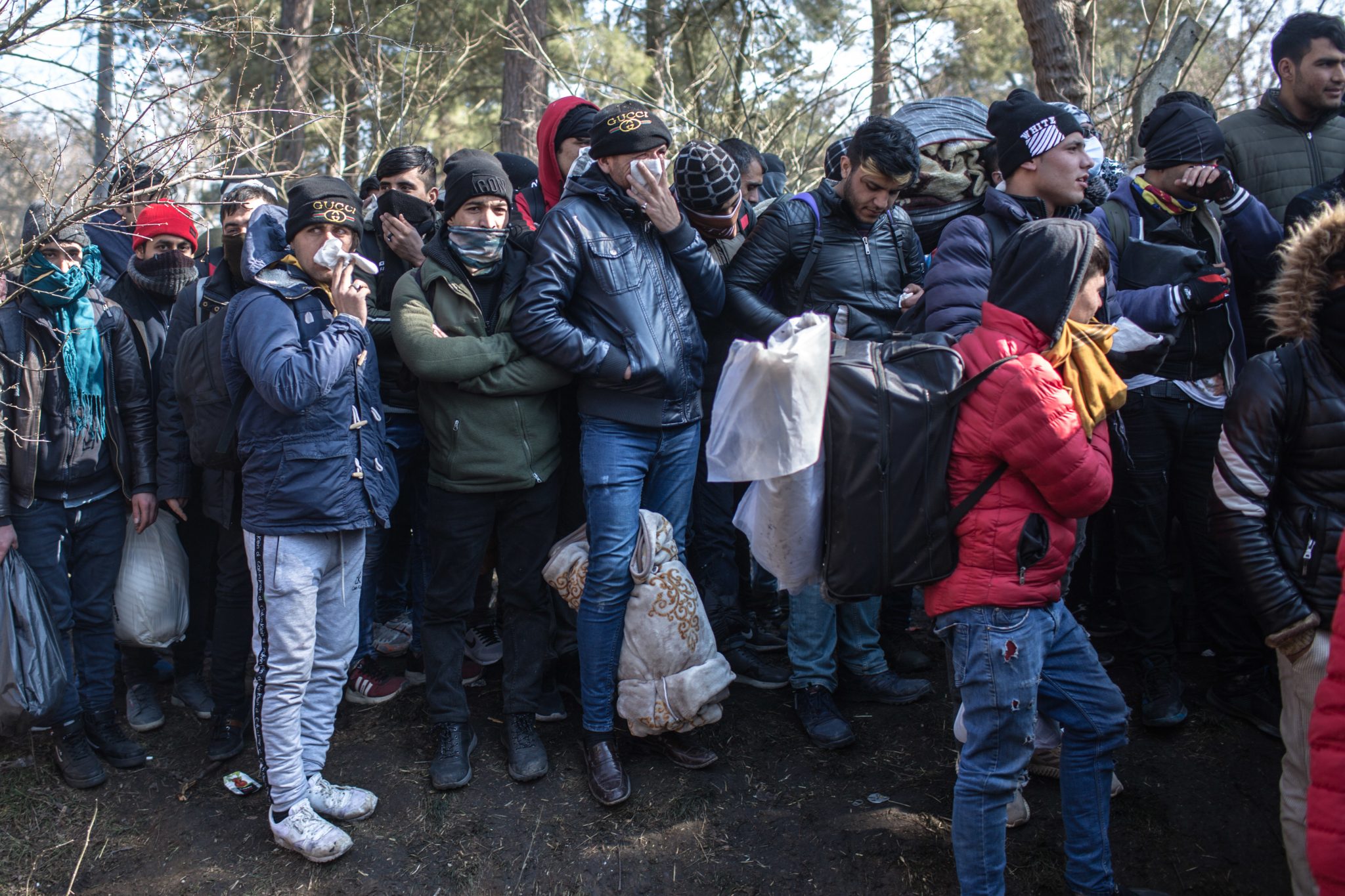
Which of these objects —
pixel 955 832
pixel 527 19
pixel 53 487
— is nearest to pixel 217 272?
pixel 53 487

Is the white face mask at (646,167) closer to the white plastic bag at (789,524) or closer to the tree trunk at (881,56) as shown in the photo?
the white plastic bag at (789,524)

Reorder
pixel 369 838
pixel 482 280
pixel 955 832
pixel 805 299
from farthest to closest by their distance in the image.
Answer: pixel 805 299 < pixel 482 280 < pixel 369 838 < pixel 955 832

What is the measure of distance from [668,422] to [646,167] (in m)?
0.96

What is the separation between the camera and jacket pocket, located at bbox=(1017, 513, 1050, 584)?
277 cm

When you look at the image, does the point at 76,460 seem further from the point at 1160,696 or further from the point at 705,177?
the point at 1160,696

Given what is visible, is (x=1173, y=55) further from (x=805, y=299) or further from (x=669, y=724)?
(x=669, y=724)

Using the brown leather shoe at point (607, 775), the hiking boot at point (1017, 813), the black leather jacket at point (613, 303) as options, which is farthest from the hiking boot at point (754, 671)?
the black leather jacket at point (613, 303)

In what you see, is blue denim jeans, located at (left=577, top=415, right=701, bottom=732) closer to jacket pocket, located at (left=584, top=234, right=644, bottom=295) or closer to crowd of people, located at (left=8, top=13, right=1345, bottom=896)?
crowd of people, located at (left=8, top=13, right=1345, bottom=896)

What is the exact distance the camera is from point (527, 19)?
9602 millimetres

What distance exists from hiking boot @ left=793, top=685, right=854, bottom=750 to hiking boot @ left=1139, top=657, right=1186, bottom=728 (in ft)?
3.95

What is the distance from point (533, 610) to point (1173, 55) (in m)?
5.35

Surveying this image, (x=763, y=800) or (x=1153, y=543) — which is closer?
(x=763, y=800)

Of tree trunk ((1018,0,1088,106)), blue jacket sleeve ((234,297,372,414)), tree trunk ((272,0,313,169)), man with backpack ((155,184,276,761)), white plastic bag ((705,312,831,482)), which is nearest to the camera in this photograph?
white plastic bag ((705,312,831,482))

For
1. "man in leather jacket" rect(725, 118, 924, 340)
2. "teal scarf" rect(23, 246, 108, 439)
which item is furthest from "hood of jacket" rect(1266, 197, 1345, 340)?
"teal scarf" rect(23, 246, 108, 439)
